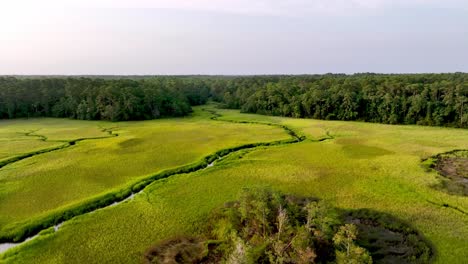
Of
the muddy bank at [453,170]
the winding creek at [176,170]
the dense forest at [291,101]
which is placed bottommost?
the winding creek at [176,170]

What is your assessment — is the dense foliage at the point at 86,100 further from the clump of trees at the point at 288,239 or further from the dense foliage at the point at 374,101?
the clump of trees at the point at 288,239

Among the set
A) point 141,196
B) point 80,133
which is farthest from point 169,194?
point 80,133

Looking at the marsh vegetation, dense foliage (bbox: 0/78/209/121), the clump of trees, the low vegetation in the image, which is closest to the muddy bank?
the low vegetation

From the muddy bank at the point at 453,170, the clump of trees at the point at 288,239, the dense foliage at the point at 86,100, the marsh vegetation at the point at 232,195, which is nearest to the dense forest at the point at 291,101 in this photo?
the dense foliage at the point at 86,100

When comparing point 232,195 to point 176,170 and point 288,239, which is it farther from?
point 288,239

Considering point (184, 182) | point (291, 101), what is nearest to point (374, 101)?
point (291, 101)

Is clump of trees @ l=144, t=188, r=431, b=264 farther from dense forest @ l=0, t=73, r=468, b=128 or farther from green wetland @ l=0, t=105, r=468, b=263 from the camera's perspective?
dense forest @ l=0, t=73, r=468, b=128
